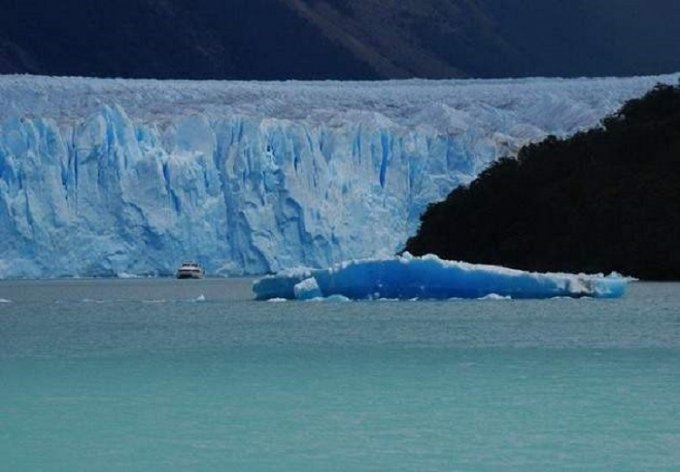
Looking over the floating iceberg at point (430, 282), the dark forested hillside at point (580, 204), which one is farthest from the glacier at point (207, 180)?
the floating iceberg at point (430, 282)

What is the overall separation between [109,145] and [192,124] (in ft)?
6.66

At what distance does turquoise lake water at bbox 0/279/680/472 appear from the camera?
1049cm

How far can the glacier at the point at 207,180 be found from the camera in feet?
115

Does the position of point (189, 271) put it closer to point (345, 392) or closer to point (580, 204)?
point (580, 204)

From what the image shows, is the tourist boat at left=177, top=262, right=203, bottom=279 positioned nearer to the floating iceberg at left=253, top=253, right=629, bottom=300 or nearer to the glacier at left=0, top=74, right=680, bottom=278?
the glacier at left=0, top=74, right=680, bottom=278

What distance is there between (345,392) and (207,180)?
73.8 feet

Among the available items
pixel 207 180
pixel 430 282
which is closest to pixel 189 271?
pixel 207 180

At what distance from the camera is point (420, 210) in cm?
3753

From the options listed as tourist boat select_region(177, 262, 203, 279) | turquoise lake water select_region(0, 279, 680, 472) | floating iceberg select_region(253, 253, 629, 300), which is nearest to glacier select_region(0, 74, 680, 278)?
tourist boat select_region(177, 262, 203, 279)

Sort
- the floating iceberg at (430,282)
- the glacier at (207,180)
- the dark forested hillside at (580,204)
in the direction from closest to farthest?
1. the floating iceberg at (430,282)
2. the dark forested hillside at (580,204)
3. the glacier at (207,180)

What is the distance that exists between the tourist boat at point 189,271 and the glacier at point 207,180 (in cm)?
37

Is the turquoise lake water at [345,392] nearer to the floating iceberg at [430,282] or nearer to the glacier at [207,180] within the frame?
the floating iceberg at [430,282]

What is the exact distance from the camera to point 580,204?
118 feet

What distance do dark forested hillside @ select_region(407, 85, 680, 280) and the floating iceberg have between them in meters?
7.49
